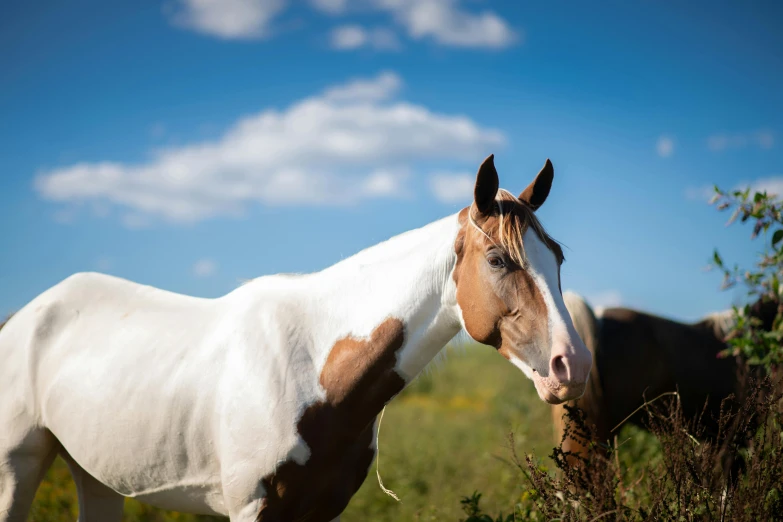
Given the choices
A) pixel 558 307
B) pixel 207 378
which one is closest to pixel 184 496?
pixel 207 378

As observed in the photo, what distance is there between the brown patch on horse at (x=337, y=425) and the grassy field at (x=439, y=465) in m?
0.42

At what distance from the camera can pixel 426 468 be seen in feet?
27.7

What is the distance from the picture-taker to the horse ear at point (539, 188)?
271 centimetres

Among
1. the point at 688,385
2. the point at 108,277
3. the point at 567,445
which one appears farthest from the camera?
the point at 688,385

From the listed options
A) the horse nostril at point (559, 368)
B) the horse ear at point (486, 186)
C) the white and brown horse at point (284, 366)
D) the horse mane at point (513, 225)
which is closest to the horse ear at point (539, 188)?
the white and brown horse at point (284, 366)

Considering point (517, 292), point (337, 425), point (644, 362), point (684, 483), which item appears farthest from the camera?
point (644, 362)

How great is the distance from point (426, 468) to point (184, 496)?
6151mm

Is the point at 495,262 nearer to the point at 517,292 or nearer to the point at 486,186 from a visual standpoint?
the point at 517,292

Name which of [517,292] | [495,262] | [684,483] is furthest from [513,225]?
[684,483]

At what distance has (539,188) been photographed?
8.97ft

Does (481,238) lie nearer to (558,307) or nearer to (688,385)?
(558,307)

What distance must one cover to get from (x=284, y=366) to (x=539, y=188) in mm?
1474

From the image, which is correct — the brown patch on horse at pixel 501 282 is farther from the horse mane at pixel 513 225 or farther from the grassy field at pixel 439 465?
the grassy field at pixel 439 465

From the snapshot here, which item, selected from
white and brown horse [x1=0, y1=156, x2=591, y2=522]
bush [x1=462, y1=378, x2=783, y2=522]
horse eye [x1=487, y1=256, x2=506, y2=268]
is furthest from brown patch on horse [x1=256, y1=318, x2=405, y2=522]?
bush [x1=462, y1=378, x2=783, y2=522]
